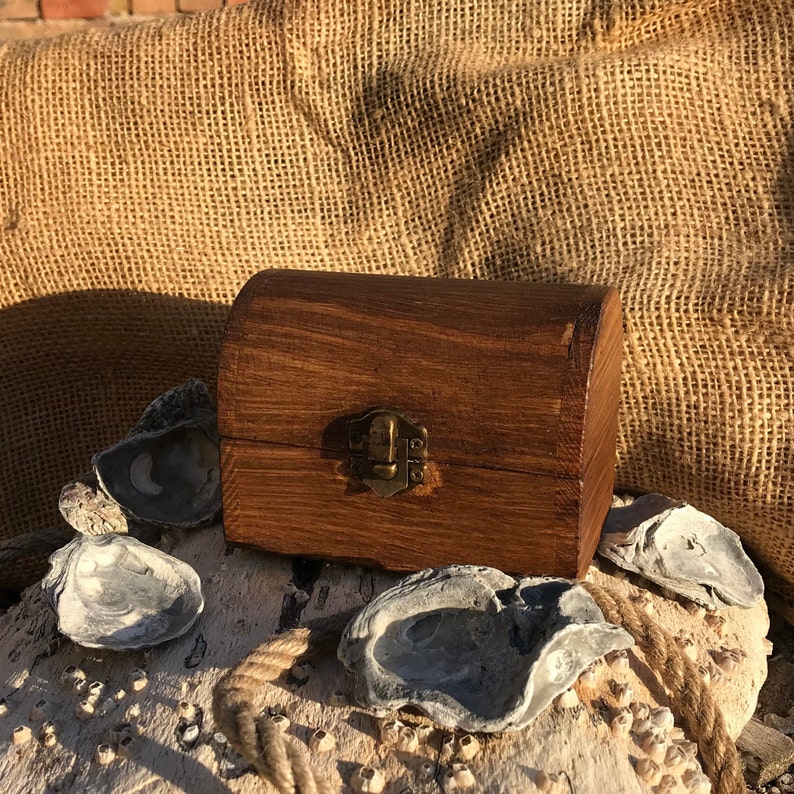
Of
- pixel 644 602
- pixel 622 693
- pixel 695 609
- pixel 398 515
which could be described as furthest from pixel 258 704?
pixel 695 609

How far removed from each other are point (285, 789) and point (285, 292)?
0.80 m

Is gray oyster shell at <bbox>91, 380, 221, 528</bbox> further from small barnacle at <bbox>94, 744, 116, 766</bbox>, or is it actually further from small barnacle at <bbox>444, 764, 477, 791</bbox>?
small barnacle at <bbox>444, 764, 477, 791</bbox>

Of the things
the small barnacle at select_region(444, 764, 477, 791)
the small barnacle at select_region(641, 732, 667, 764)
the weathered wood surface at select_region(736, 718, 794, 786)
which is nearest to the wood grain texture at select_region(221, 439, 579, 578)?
the small barnacle at select_region(641, 732, 667, 764)

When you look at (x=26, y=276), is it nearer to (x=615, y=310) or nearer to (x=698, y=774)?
(x=615, y=310)

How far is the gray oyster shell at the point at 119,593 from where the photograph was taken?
1.45 metres

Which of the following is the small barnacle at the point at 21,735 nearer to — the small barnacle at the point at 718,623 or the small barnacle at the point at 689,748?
the small barnacle at the point at 689,748

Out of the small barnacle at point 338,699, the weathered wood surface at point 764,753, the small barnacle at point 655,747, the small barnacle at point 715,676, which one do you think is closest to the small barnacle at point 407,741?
the small barnacle at point 338,699

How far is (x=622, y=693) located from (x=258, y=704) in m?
0.51

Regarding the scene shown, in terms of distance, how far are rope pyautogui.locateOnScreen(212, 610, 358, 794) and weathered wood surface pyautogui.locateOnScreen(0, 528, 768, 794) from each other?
0.13 ft

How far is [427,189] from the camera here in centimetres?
204

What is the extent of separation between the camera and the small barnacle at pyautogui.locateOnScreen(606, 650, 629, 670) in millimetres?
1408

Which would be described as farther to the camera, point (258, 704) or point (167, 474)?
point (167, 474)

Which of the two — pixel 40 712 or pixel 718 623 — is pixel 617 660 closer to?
pixel 718 623

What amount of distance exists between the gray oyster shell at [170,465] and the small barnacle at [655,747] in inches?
36.2
